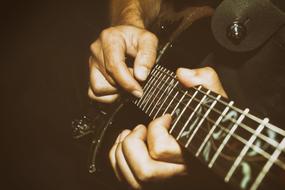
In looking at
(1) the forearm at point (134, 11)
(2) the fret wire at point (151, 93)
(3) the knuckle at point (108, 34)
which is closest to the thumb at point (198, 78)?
(2) the fret wire at point (151, 93)

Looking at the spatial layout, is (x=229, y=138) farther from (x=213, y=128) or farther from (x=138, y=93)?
(x=138, y=93)

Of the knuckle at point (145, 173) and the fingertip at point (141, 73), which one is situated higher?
the fingertip at point (141, 73)

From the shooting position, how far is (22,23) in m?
3.79

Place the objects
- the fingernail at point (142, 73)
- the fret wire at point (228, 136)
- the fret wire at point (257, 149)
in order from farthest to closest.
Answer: the fingernail at point (142, 73) < the fret wire at point (228, 136) < the fret wire at point (257, 149)

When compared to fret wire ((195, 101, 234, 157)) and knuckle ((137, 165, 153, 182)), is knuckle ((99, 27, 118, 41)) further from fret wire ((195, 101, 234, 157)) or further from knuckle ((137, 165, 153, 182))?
fret wire ((195, 101, 234, 157))

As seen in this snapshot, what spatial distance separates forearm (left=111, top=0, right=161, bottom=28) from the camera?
2.16m

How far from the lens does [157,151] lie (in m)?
1.12

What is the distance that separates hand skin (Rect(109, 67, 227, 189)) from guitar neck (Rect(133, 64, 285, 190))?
0.06 metres

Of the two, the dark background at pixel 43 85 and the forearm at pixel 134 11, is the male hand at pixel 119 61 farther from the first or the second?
the dark background at pixel 43 85

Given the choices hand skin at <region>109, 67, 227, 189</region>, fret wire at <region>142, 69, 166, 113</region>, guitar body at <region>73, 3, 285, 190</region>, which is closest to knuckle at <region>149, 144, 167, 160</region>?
hand skin at <region>109, 67, 227, 189</region>

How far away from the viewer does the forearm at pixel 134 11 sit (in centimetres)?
216

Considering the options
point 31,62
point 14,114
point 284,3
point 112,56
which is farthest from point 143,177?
point 31,62

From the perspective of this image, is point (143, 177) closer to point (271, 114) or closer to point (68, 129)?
point (271, 114)

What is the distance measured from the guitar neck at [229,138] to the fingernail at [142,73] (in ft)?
1.14
